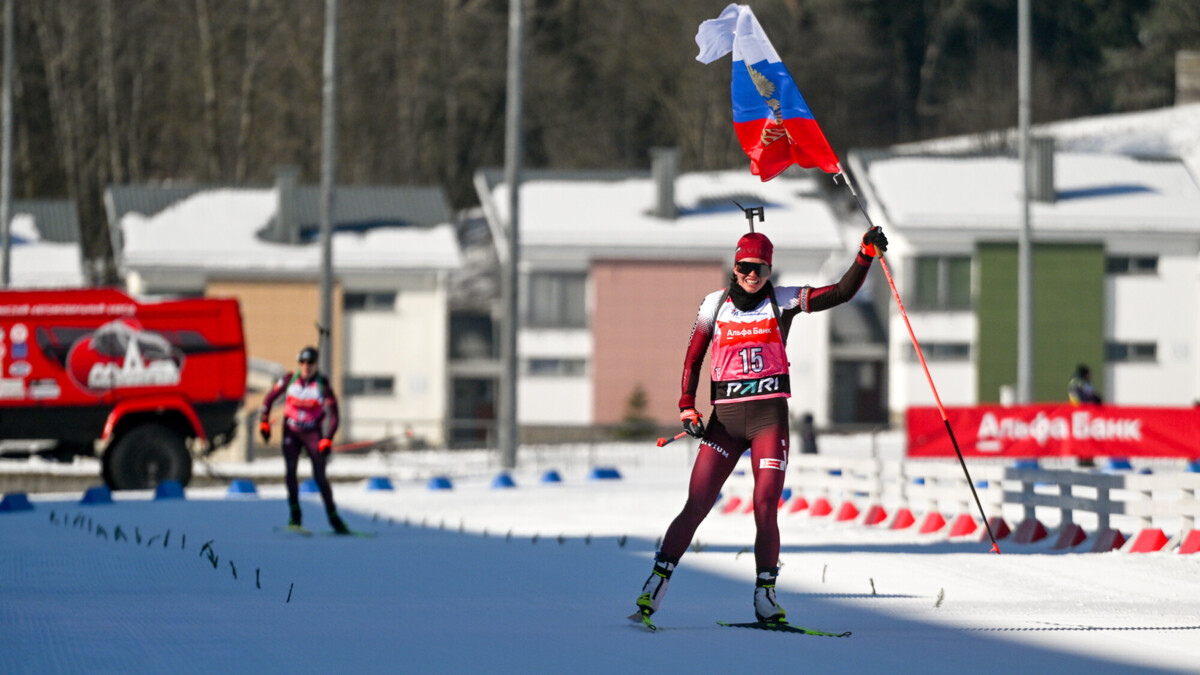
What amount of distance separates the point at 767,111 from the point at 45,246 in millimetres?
43154

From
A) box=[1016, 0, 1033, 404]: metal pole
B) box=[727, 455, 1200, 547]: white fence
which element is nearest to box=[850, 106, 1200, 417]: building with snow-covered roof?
box=[1016, 0, 1033, 404]: metal pole

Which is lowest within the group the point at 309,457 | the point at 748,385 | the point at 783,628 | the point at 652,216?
the point at 783,628

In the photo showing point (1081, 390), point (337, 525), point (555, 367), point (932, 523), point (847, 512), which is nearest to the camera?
point (337, 525)

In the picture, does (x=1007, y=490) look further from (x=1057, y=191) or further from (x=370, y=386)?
(x=1057, y=191)

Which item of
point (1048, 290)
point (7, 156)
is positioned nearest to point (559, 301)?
point (1048, 290)

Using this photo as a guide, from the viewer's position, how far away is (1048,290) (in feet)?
163

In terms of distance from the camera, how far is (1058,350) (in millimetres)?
50031

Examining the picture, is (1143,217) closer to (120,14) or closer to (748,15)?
(120,14)

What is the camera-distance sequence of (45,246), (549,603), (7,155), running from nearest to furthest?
(549,603)
(7,155)
(45,246)

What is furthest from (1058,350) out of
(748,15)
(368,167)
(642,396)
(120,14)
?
(748,15)

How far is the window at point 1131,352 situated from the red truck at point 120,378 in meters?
32.1

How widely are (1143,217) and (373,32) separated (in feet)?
101

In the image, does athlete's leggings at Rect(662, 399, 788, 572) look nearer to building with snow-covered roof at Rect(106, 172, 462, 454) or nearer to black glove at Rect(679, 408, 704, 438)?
black glove at Rect(679, 408, 704, 438)

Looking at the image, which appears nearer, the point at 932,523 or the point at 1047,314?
the point at 932,523
